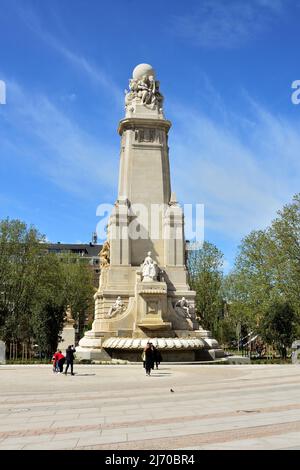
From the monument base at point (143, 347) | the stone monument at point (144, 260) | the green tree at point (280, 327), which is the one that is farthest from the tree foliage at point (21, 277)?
the green tree at point (280, 327)

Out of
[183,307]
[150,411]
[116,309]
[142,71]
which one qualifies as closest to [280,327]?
[183,307]

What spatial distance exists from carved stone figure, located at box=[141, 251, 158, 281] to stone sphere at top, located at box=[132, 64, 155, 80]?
15247 millimetres

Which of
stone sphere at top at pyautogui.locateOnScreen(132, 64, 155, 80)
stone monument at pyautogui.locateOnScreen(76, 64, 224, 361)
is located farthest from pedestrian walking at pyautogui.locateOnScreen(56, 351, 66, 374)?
stone sphere at top at pyautogui.locateOnScreen(132, 64, 155, 80)

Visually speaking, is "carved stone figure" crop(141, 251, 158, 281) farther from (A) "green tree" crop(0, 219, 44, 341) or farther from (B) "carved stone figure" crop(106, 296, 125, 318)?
(A) "green tree" crop(0, 219, 44, 341)

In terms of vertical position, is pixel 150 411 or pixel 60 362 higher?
pixel 60 362

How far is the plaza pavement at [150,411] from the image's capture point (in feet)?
32.2

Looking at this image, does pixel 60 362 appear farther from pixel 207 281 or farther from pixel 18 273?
pixel 207 281

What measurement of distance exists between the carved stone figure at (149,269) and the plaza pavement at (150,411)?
466 inches

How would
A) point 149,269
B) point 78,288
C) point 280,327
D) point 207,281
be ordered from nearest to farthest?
point 149,269, point 280,327, point 207,281, point 78,288

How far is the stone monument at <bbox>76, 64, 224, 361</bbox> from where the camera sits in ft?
113

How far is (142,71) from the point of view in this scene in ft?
139

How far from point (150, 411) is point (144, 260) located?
24477 millimetres

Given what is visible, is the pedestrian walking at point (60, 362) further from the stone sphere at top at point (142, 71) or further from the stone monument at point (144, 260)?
the stone sphere at top at point (142, 71)
